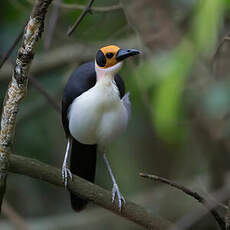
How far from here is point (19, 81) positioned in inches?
83.0

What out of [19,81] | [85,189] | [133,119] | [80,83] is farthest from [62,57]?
[19,81]

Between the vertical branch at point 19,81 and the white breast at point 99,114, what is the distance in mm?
709

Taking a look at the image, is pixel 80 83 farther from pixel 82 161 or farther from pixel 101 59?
pixel 82 161

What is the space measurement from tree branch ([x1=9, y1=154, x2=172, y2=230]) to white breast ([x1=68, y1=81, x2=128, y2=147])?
0.42 meters

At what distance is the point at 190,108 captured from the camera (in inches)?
170

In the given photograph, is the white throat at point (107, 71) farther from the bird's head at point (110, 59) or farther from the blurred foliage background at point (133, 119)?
the blurred foliage background at point (133, 119)

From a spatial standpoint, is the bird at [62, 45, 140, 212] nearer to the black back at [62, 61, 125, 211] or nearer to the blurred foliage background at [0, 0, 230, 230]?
the black back at [62, 61, 125, 211]

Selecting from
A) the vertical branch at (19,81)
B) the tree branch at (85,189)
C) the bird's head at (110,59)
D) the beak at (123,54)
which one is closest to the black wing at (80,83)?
the bird's head at (110,59)

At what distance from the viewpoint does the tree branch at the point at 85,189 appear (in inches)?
98.7

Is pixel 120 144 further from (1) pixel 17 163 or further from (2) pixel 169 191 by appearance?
(1) pixel 17 163

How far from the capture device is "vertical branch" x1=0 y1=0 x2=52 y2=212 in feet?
6.39

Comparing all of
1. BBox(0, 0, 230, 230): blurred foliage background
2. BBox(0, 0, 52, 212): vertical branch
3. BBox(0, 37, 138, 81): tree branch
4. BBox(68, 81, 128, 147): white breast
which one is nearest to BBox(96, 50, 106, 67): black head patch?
BBox(68, 81, 128, 147): white breast

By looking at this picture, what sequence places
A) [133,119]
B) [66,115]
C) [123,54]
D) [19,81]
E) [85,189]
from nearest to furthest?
[19,81] < [85,189] < [123,54] < [66,115] < [133,119]

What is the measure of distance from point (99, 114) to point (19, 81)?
2.96 ft
